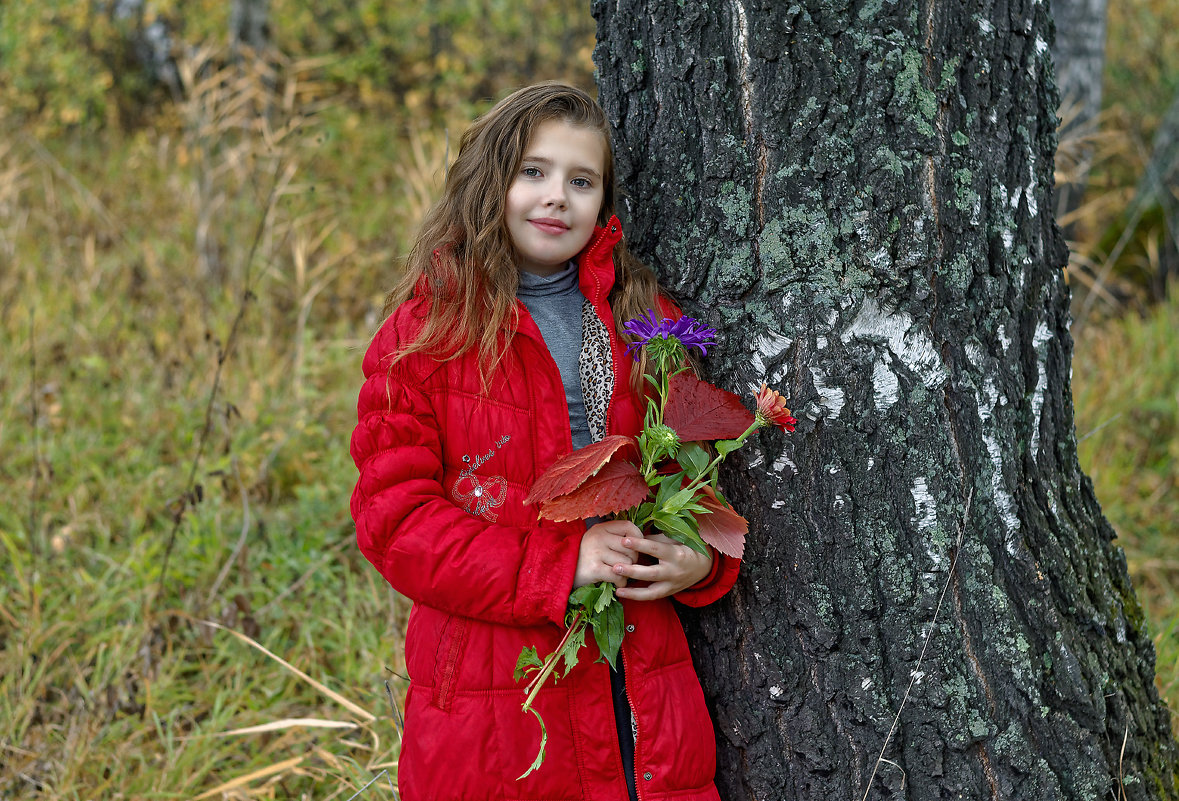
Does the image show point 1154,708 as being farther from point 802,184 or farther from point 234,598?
point 234,598

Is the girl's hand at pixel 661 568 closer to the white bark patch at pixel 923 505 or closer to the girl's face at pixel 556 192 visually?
the white bark patch at pixel 923 505

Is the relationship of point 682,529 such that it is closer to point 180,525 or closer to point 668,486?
point 668,486

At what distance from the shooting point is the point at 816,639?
1.73 metres

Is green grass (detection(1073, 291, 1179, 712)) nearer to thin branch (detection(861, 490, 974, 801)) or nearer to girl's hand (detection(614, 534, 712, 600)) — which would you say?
thin branch (detection(861, 490, 974, 801))

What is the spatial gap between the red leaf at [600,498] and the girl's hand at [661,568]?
0.09 m

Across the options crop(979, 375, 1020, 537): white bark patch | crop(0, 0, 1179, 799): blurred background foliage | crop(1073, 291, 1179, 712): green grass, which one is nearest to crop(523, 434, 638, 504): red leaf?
crop(979, 375, 1020, 537): white bark patch

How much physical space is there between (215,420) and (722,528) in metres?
2.63

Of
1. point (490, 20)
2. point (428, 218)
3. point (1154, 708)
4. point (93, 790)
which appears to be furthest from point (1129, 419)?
point (490, 20)

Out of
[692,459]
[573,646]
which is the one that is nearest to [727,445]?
[692,459]

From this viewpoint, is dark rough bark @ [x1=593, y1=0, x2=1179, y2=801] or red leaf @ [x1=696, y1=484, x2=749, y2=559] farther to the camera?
dark rough bark @ [x1=593, y1=0, x2=1179, y2=801]

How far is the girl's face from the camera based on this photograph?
1778 mm

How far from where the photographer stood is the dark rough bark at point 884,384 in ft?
5.53

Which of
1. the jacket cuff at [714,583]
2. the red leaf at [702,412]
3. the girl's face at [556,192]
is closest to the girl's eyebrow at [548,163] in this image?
the girl's face at [556,192]

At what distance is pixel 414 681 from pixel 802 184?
1157 mm
